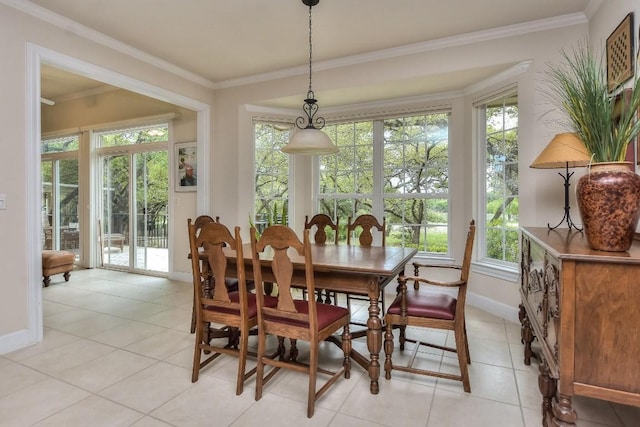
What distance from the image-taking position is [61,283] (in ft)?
15.8

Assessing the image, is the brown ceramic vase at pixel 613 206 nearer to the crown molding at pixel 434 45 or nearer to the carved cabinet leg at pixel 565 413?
the carved cabinet leg at pixel 565 413

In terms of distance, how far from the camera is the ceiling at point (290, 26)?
2.78 m

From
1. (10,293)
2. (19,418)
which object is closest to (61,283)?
(10,293)

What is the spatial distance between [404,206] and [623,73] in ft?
8.09

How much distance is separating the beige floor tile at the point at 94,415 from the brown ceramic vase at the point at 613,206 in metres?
2.34

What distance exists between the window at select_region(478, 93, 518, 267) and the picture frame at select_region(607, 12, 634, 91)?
0.99 meters

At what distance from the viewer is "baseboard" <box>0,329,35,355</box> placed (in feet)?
8.48

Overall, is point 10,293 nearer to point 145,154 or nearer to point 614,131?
point 145,154

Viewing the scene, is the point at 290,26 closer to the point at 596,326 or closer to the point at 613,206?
the point at 613,206

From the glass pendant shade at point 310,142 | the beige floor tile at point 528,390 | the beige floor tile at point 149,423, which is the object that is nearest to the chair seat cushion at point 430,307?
the beige floor tile at point 528,390

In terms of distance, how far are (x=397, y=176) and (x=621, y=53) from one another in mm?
2428

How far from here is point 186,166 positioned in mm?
4820

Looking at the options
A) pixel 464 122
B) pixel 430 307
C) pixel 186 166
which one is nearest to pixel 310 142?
pixel 430 307

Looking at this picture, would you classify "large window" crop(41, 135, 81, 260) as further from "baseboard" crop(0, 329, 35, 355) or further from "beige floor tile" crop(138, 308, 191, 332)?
"baseboard" crop(0, 329, 35, 355)
